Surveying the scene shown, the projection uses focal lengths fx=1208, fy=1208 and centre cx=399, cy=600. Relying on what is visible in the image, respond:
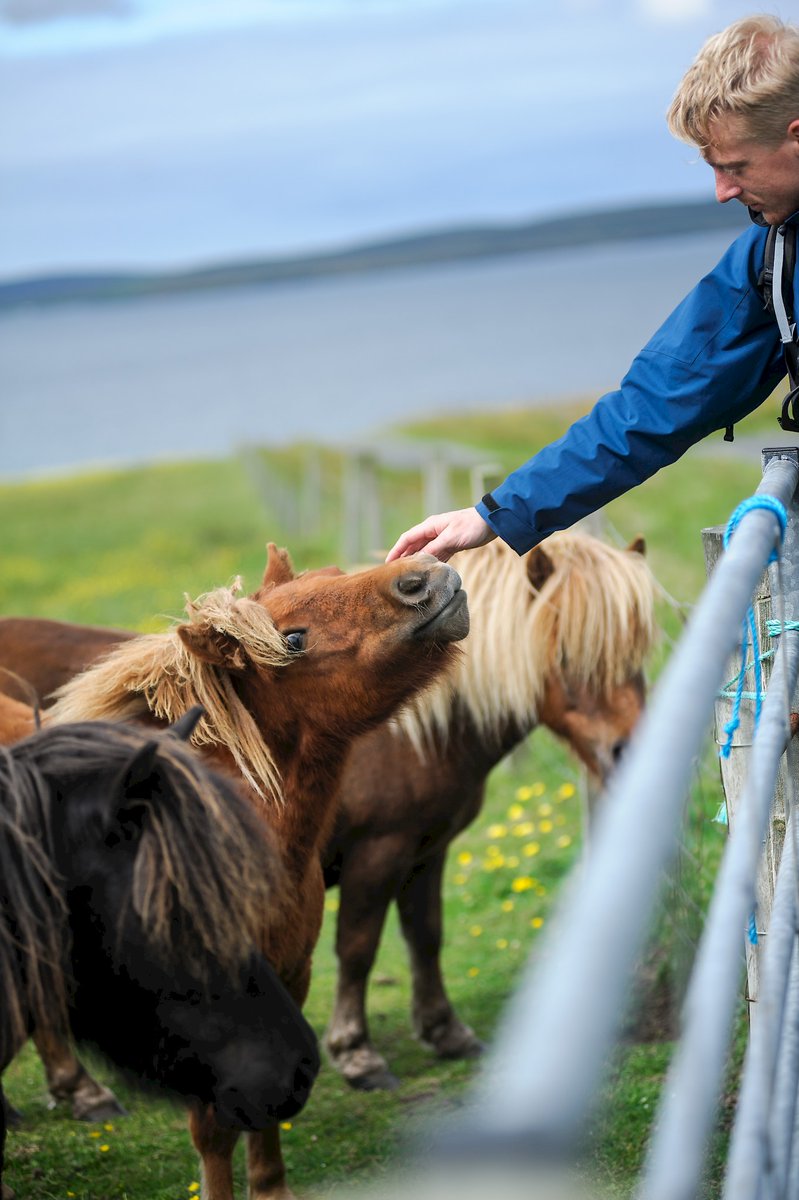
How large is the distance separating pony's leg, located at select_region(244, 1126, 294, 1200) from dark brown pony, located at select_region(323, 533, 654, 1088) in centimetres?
118

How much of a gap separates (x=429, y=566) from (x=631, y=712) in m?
1.73

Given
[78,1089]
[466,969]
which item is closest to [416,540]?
[78,1089]

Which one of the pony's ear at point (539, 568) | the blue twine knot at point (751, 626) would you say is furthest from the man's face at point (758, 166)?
the pony's ear at point (539, 568)

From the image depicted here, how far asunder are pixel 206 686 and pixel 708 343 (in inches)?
62.1

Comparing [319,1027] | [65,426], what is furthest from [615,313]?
[319,1027]

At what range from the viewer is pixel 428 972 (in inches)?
198

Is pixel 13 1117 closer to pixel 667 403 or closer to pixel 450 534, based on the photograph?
pixel 450 534

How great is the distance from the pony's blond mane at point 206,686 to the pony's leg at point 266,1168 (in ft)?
3.34

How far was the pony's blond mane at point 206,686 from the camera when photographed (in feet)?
10.6

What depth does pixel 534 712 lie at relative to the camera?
4656 millimetres

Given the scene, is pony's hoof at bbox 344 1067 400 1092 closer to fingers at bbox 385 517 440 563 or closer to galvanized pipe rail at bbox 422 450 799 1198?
fingers at bbox 385 517 440 563

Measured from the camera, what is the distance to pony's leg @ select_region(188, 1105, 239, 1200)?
10.8 ft

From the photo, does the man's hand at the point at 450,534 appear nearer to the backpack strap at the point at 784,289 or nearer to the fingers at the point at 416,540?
the fingers at the point at 416,540

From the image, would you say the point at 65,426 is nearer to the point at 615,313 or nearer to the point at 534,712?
the point at 615,313
